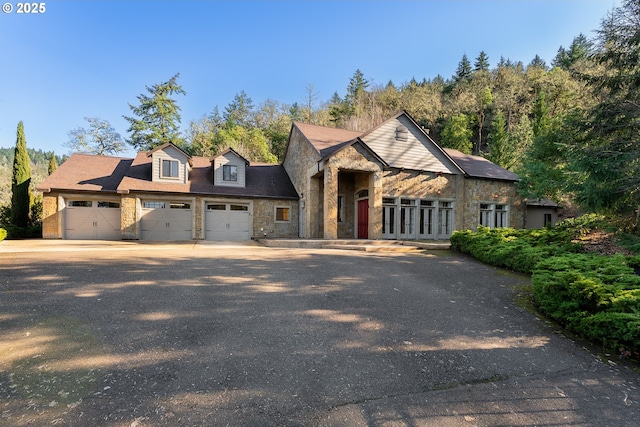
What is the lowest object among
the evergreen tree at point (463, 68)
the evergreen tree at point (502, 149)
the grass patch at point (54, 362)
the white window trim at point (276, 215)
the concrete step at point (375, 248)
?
the concrete step at point (375, 248)

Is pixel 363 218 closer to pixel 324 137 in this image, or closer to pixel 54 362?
pixel 324 137

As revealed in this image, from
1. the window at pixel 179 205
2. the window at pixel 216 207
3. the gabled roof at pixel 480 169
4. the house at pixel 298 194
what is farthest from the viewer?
the gabled roof at pixel 480 169

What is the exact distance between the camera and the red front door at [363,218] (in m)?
16.9

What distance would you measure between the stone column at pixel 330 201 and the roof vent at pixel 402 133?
5.65 m

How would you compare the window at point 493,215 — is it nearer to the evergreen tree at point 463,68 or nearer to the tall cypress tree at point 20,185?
the tall cypress tree at point 20,185

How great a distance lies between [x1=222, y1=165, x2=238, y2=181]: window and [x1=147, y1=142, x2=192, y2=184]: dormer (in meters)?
2.31

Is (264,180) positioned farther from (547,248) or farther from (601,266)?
(601,266)

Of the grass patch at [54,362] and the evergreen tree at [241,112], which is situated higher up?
the evergreen tree at [241,112]

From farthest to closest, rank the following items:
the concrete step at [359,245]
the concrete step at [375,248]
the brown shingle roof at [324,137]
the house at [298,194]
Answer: the brown shingle roof at [324,137] → the house at [298,194] → the concrete step at [359,245] → the concrete step at [375,248]

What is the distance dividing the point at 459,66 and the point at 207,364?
74.6 metres

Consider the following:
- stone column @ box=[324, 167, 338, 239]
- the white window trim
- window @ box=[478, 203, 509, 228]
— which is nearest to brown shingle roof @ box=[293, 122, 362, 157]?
stone column @ box=[324, 167, 338, 239]

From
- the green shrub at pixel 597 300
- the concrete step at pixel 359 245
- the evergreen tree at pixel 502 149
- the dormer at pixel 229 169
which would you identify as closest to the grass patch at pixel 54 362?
the green shrub at pixel 597 300

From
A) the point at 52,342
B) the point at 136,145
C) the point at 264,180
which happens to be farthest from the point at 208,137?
the point at 52,342

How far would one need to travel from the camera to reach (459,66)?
61156 mm
